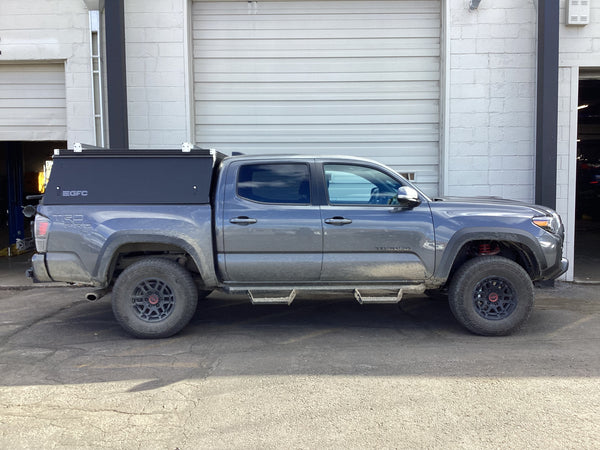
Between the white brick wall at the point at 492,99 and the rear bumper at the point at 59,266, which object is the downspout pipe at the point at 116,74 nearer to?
the rear bumper at the point at 59,266

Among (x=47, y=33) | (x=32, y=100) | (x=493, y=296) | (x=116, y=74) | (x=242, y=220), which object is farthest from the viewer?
(x=32, y=100)

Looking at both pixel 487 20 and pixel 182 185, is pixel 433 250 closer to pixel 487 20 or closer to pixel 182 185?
pixel 182 185

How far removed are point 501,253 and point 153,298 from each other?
13.2 feet

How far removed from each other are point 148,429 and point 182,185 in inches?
110

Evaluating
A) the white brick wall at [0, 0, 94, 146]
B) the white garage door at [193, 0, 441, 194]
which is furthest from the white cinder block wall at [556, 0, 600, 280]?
the white brick wall at [0, 0, 94, 146]

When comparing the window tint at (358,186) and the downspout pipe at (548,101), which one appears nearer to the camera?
the window tint at (358,186)

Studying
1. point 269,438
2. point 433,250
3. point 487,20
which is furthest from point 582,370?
point 487,20

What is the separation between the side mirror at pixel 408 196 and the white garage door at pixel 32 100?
686 centimetres

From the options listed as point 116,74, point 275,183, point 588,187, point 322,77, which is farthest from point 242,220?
point 588,187

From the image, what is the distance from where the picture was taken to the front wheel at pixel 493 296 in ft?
18.4

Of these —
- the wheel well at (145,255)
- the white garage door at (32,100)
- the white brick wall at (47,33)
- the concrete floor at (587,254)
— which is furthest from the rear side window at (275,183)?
the concrete floor at (587,254)

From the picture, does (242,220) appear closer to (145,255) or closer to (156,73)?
(145,255)

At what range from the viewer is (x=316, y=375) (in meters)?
4.55

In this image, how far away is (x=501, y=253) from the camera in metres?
6.00
